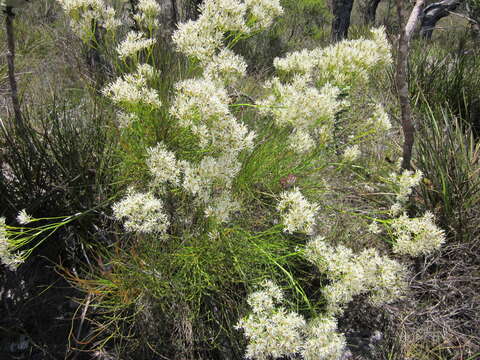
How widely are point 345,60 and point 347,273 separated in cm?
129

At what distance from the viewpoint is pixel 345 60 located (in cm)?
204

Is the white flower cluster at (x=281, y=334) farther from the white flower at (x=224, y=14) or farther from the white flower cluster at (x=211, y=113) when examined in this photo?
the white flower at (x=224, y=14)

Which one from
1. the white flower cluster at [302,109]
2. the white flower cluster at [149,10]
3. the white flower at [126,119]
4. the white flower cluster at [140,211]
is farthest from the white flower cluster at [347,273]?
the white flower cluster at [149,10]

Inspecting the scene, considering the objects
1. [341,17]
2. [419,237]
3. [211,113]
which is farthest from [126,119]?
[341,17]

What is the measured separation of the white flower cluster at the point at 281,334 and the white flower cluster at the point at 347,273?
0.51 feet

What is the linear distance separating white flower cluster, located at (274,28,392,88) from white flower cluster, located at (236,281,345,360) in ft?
4.52

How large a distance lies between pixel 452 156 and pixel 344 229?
50.5 inches

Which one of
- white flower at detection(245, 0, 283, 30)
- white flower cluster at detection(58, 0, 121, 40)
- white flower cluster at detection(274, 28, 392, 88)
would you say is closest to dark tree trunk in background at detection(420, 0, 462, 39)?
white flower cluster at detection(274, 28, 392, 88)

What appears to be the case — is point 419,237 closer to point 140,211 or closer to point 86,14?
point 140,211

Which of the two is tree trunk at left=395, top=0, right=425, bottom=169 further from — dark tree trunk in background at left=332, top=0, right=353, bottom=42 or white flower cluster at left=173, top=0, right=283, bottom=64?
dark tree trunk in background at left=332, top=0, right=353, bottom=42

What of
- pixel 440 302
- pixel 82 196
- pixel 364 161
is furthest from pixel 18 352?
pixel 364 161

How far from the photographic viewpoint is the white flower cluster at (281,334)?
4.91 ft

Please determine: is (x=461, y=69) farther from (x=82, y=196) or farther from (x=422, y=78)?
(x=82, y=196)

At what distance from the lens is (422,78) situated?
4746 mm
